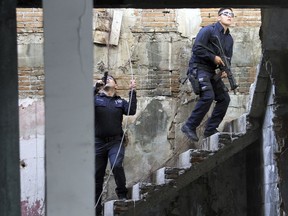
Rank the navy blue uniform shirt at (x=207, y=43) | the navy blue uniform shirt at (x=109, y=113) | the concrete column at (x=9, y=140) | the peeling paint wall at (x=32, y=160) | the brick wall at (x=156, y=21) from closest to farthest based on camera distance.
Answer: the concrete column at (x=9, y=140) < the navy blue uniform shirt at (x=109, y=113) < the navy blue uniform shirt at (x=207, y=43) < the peeling paint wall at (x=32, y=160) < the brick wall at (x=156, y=21)

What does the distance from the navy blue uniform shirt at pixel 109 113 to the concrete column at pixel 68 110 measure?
18.2 feet

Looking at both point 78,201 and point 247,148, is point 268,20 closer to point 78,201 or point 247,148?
point 247,148

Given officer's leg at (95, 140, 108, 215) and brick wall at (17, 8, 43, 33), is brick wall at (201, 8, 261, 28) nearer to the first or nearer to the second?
brick wall at (17, 8, 43, 33)

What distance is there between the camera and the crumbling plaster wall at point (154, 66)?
40.0 ft

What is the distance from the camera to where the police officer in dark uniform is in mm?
10336

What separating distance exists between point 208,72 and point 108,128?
1.61 metres

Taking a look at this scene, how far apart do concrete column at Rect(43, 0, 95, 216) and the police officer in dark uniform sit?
5.52 m

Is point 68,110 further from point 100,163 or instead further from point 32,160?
point 32,160

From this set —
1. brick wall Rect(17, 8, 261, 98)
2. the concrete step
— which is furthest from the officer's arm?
brick wall Rect(17, 8, 261, 98)

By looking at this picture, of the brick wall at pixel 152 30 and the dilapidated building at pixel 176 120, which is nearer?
the dilapidated building at pixel 176 120

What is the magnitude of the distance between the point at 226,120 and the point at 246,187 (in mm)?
1131

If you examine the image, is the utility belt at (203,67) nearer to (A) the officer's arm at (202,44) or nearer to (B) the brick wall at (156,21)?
(A) the officer's arm at (202,44)

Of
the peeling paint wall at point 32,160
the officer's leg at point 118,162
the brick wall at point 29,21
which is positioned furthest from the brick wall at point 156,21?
the officer's leg at point 118,162

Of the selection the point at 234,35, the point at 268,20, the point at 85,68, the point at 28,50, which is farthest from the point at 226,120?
the point at 85,68
